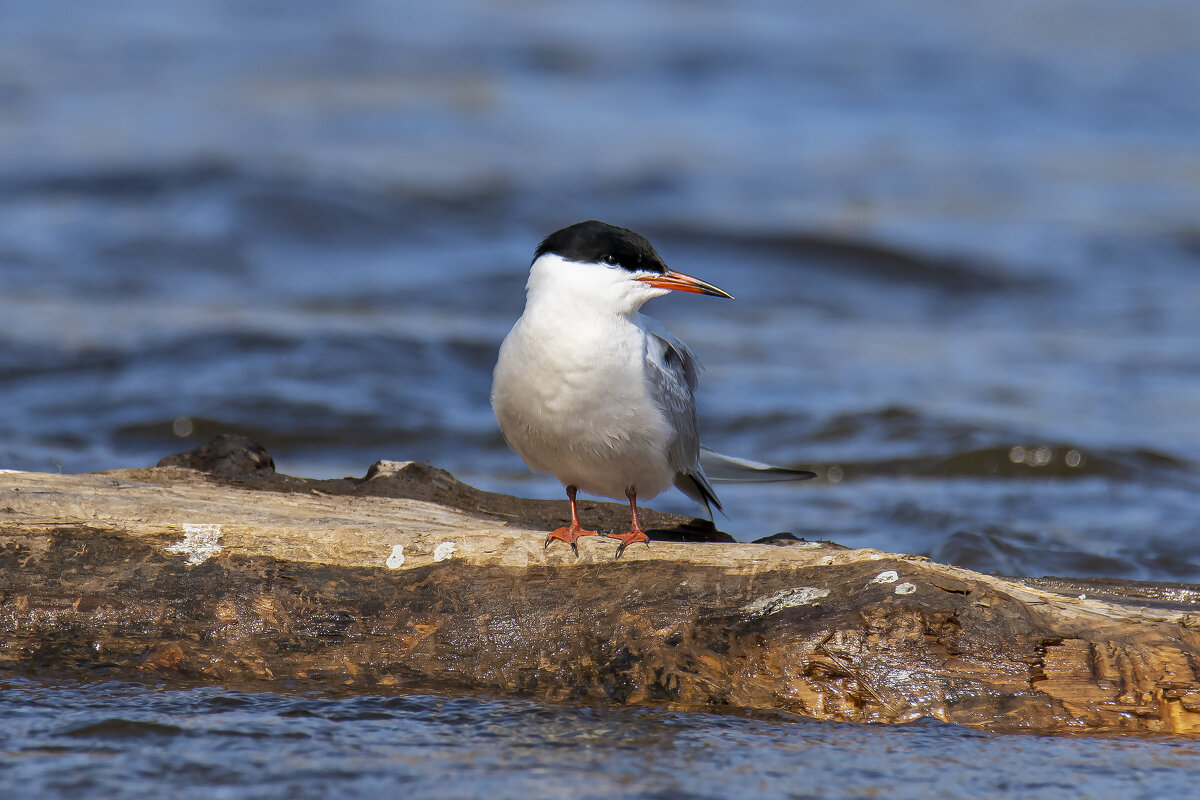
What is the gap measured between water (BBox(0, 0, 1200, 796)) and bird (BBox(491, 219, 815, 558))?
1.06 m

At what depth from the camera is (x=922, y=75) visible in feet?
70.6

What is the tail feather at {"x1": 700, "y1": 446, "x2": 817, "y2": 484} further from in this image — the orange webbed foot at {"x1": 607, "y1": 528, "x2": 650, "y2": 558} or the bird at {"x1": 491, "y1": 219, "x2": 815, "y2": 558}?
the orange webbed foot at {"x1": 607, "y1": 528, "x2": 650, "y2": 558}

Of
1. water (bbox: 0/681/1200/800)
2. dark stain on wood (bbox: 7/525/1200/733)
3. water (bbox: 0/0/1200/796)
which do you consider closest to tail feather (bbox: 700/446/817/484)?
dark stain on wood (bbox: 7/525/1200/733)

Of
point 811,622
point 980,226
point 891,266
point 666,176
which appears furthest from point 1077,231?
point 811,622

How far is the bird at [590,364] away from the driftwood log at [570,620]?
44 cm

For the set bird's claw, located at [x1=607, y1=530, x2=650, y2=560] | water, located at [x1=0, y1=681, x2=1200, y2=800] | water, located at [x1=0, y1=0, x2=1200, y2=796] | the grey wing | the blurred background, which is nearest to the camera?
water, located at [x1=0, y1=681, x2=1200, y2=800]

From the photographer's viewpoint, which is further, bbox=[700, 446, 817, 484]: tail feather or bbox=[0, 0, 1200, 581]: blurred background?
bbox=[0, 0, 1200, 581]: blurred background

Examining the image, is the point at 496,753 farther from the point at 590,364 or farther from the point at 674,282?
the point at 674,282

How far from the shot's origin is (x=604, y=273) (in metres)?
4.50

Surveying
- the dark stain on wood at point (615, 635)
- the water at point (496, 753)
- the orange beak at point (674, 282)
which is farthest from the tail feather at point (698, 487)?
the water at point (496, 753)

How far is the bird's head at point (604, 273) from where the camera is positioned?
4488 millimetres

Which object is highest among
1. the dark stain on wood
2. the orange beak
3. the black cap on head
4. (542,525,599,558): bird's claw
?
the black cap on head

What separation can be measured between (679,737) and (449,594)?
831mm

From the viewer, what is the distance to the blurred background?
8.27 m
